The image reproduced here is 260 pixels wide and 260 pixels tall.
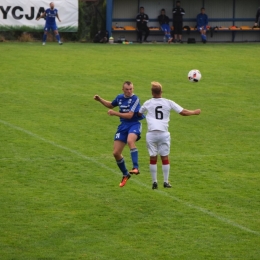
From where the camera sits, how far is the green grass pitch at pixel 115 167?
11.6 m

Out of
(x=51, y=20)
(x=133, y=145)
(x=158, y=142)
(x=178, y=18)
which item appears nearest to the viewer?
(x=158, y=142)

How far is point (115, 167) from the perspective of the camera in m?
16.5

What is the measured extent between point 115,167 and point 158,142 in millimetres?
3780

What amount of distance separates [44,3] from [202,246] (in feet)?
94.6

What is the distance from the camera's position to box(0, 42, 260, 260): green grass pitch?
37.9 ft

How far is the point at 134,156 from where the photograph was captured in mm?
13492

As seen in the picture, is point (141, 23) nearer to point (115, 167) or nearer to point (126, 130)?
point (115, 167)

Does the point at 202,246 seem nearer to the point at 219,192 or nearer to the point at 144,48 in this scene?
the point at 219,192

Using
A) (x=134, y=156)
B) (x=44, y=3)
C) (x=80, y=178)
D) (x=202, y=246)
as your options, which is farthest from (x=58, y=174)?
(x=44, y=3)

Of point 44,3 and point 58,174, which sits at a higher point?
point 44,3

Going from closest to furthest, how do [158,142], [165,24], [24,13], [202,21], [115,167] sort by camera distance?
[158,142], [115,167], [24,13], [165,24], [202,21]

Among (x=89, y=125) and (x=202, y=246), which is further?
(x=89, y=125)

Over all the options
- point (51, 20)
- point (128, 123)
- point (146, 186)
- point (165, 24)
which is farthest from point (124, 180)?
point (165, 24)

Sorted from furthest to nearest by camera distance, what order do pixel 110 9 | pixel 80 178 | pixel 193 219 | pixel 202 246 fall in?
1. pixel 110 9
2. pixel 80 178
3. pixel 193 219
4. pixel 202 246
